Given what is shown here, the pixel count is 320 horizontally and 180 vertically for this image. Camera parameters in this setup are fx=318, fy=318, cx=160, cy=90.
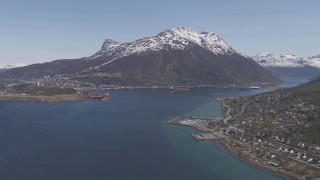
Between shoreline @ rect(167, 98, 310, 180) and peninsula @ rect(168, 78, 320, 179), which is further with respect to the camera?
peninsula @ rect(168, 78, 320, 179)

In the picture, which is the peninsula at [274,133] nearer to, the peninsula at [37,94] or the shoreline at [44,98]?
the shoreline at [44,98]

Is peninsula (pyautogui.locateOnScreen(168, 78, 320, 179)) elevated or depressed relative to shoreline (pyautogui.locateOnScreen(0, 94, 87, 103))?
depressed

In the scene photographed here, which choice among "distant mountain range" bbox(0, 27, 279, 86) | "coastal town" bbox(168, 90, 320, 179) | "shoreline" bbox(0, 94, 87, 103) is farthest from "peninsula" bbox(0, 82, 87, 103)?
"distant mountain range" bbox(0, 27, 279, 86)

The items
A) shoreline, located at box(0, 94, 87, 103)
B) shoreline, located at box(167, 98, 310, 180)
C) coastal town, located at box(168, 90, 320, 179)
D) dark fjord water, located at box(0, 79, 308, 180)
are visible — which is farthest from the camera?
shoreline, located at box(0, 94, 87, 103)

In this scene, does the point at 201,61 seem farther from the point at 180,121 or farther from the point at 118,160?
the point at 118,160

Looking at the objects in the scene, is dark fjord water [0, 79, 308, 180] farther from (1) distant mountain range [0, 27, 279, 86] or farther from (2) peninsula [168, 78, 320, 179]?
(1) distant mountain range [0, 27, 279, 86]

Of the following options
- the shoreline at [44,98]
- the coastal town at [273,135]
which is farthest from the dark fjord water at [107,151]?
the shoreline at [44,98]

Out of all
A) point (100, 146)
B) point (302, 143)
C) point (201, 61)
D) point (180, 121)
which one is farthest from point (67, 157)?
point (201, 61)
